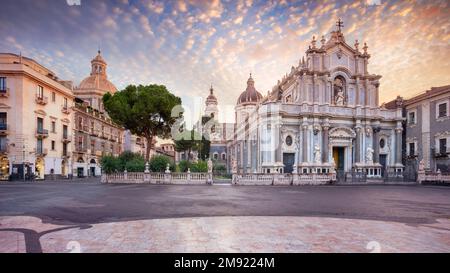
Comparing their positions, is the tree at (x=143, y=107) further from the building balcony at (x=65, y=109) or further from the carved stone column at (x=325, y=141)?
the carved stone column at (x=325, y=141)

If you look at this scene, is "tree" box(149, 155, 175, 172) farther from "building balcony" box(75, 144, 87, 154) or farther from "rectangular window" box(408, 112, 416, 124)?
"rectangular window" box(408, 112, 416, 124)

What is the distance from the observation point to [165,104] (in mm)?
27594

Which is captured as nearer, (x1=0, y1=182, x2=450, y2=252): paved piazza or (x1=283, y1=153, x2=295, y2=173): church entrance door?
(x1=0, y1=182, x2=450, y2=252): paved piazza

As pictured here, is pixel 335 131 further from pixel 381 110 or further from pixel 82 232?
pixel 82 232

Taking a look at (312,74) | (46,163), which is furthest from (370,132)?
(46,163)

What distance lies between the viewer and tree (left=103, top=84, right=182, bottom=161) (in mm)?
27094

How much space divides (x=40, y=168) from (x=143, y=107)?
1745 cm

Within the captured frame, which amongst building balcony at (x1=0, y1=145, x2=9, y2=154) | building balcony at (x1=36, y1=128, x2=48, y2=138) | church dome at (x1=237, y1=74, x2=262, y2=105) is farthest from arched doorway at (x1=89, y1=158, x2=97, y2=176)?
church dome at (x1=237, y1=74, x2=262, y2=105)

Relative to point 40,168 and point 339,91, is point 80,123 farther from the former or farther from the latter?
point 339,91

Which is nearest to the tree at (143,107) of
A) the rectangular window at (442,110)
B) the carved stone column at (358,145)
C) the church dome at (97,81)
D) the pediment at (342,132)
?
the pediment at (342,132)

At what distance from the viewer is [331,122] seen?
32.7 metres

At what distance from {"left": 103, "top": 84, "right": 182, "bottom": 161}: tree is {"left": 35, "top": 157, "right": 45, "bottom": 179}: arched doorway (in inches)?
487

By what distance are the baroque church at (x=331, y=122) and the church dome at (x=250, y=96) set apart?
93.2ft

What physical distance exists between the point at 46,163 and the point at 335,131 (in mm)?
38359
